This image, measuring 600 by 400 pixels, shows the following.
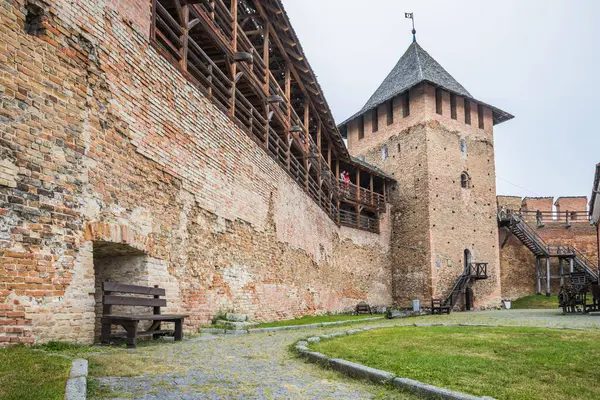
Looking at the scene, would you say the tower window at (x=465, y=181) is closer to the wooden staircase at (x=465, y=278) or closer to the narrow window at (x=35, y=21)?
the wooden staircase at (x=465, y=278)

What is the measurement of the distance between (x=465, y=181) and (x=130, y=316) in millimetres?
24976

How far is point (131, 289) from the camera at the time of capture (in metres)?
7.42

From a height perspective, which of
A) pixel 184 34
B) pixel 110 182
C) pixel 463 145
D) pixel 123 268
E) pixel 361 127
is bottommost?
pixel 123 268

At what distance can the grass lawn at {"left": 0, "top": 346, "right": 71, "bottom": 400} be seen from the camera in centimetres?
345

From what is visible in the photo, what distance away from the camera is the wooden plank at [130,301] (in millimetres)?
6929

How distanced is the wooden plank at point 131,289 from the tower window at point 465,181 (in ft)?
76.4

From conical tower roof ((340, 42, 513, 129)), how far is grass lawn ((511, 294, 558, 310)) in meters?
10.5

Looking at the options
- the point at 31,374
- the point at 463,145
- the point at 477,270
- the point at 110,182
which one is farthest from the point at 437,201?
the point at 31,374

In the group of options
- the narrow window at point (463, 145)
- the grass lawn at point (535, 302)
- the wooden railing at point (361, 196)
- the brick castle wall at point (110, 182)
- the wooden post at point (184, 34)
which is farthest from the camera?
the narrow window at point (463, 145)

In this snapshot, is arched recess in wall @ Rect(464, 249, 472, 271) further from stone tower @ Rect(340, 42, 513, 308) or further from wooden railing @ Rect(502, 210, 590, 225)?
wooden railing @ Rect(502, 210, 590, 225)

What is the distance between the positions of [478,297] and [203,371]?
25.7 m

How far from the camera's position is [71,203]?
6.58 metres

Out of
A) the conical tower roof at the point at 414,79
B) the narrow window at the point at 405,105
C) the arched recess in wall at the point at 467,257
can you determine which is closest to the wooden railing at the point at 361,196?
the narrow window at the point at 405,105

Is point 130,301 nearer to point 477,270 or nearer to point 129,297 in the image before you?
point 129,297
